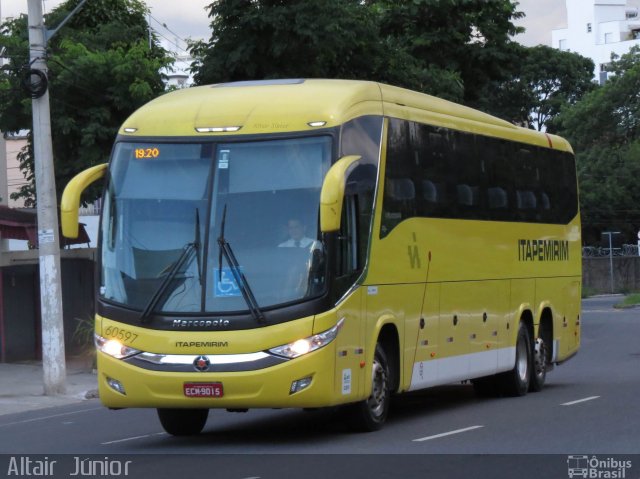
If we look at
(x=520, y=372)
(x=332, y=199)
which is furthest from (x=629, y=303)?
(x=332, y=199)

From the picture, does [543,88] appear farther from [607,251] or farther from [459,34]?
[459,34]

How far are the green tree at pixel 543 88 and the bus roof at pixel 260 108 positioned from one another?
63441 millimetres

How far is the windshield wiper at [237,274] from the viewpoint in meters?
12.1

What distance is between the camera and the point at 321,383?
40.0 ft

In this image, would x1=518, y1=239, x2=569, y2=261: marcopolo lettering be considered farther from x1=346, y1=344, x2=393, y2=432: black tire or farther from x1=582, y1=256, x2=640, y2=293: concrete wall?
x1=582, y1=256, x2=640, y2=293: concrete wall

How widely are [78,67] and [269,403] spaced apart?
1932 centimetres

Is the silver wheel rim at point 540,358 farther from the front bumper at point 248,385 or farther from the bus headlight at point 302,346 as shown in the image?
the bus headlight at point 302,346

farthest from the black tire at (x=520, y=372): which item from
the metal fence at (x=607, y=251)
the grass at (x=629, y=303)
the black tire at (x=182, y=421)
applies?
the metal fence at (x=607, y=251)

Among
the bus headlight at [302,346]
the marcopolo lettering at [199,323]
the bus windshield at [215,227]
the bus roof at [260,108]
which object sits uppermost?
the bus roof at [260,108]

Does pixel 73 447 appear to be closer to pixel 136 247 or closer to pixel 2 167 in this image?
pixel 136 247

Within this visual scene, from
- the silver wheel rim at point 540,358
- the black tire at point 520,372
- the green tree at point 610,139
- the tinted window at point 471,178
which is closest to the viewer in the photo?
the tinted window at point 471,178

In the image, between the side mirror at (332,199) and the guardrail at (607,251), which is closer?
the side mirror at (332,199)

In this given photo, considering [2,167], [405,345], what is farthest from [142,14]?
[405,345]

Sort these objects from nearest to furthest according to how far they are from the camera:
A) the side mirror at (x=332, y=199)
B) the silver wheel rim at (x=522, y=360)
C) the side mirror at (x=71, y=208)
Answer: the side mirror at (x=332, y=199)
the side mirror at (x=71, y=208)
the silver wheel rim at (x=522, y=360)
